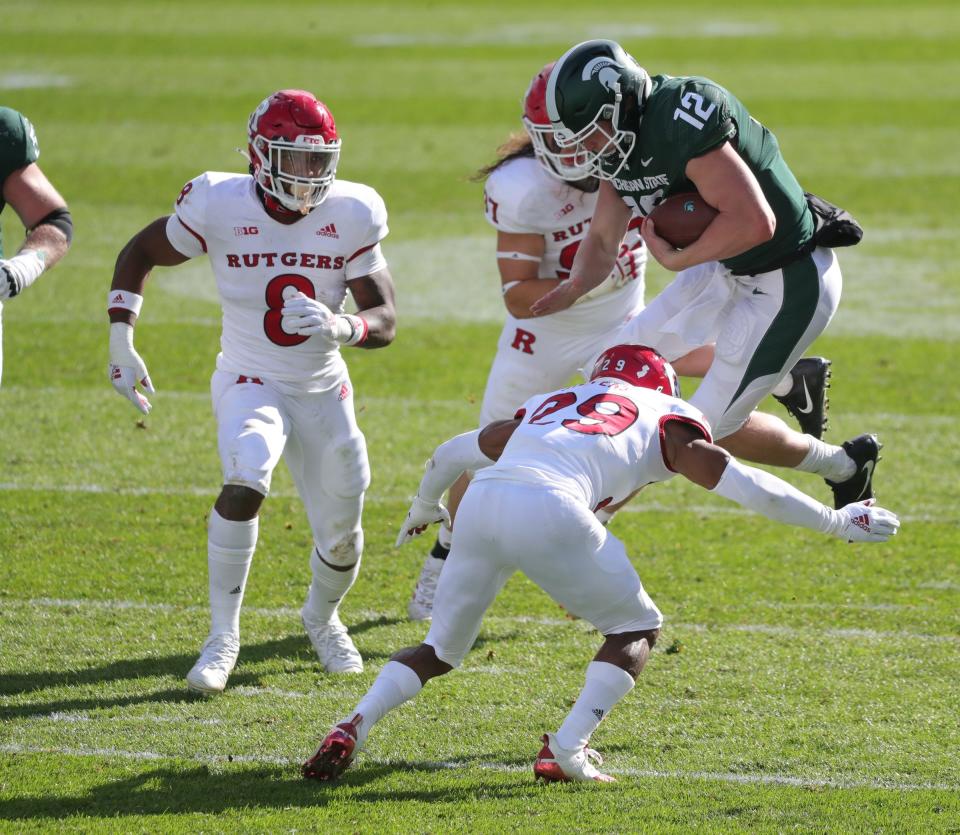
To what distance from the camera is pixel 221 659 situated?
458cm

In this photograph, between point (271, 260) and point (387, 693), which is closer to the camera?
point (387, 693)

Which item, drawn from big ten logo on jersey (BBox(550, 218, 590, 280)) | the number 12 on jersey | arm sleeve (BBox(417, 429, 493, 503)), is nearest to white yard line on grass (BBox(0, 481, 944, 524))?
big ten logo on jersey (BBox(550, 218, 590, 280))

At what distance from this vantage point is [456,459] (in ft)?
13.7

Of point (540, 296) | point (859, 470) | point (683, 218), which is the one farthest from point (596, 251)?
point (859, 470)

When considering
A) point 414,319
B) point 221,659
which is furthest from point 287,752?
point 414,319

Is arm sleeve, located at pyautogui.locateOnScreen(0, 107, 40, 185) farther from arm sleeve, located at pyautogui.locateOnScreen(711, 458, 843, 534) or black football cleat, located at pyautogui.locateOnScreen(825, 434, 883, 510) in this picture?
black football cleat, located at pyautogui.locateOnScreen(825, 434, 883, 510)

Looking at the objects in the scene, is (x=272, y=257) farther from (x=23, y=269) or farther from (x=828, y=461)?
(x=828, y=461)

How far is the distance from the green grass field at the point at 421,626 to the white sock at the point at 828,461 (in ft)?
1.68

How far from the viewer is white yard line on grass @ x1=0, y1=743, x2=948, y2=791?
388cm

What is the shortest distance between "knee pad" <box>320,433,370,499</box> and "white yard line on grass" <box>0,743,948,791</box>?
3.37ft

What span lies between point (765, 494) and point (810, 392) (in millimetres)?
1626

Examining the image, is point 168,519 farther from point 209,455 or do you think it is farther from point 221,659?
point 221,659

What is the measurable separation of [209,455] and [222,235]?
244 cm

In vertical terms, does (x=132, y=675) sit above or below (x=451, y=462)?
below
